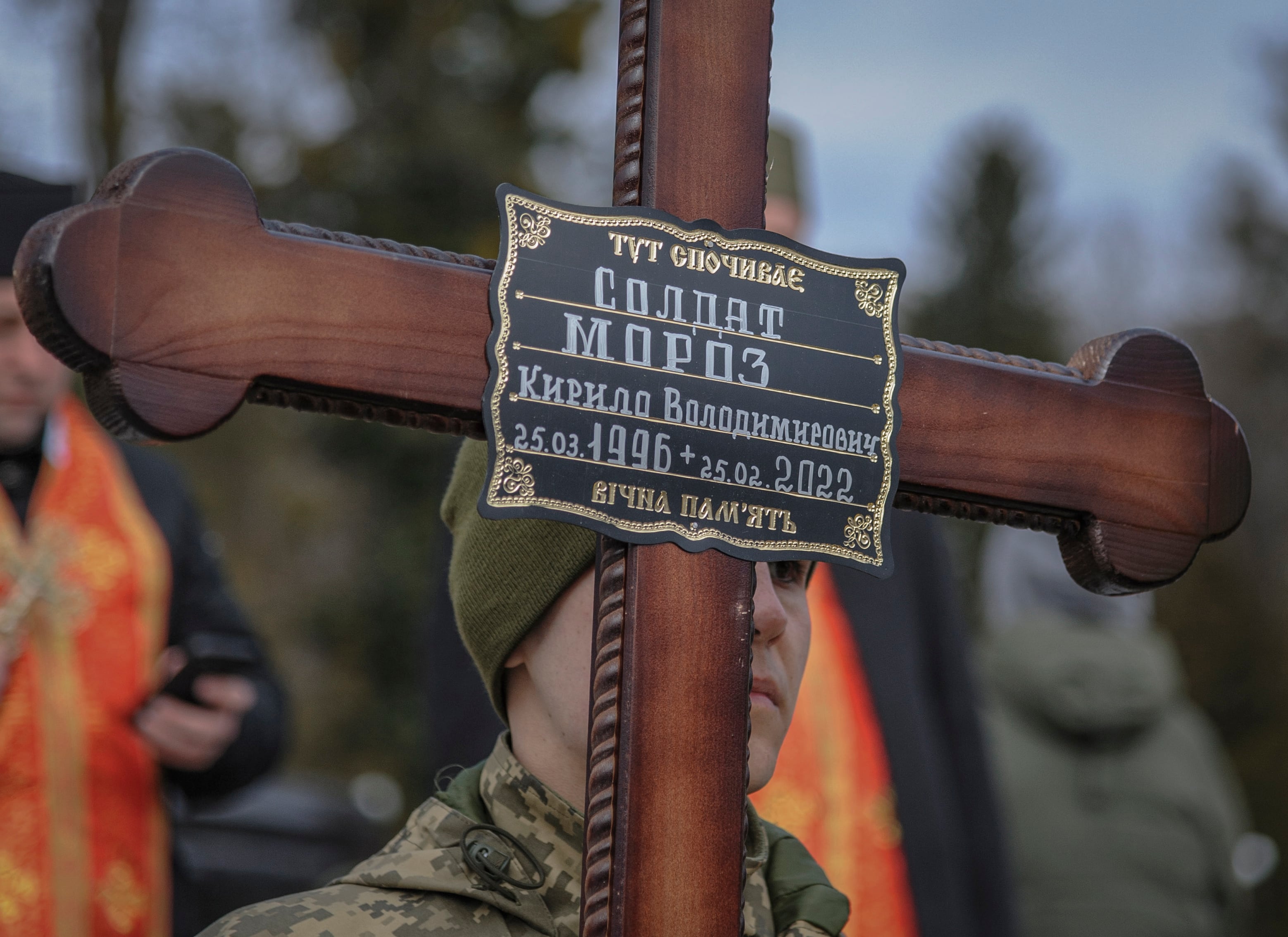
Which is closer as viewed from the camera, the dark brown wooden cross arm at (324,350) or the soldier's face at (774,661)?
the dark brown wooden cross arm at (324,350)

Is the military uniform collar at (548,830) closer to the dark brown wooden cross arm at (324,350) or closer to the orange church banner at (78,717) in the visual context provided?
the dark brown wooden cross arm at (324,350)

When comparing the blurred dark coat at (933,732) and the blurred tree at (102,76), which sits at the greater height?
the blurred tree at (102,76)

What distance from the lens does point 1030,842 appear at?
187 inches

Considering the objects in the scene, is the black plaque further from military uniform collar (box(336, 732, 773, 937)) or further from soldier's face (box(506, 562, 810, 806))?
military uniform collar (box(336, 732, 773, 937))

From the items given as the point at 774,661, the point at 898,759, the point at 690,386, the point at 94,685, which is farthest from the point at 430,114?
the point at 690,386

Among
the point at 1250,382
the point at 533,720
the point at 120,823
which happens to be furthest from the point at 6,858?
the point at 1250,382

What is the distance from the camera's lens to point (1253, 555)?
60.8ft

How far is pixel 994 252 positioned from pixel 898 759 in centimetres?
2102

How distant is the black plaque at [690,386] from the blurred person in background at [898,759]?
1656mm

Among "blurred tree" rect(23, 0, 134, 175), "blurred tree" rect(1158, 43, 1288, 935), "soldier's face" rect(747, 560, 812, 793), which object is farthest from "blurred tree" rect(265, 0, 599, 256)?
"soldier's face" rect(747, 560, 812, 793)

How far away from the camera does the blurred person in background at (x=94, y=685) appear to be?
2.52 m

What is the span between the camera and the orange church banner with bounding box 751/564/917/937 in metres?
2.94

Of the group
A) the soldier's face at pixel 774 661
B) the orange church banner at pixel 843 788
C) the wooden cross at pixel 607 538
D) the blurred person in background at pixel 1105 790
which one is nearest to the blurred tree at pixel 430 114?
the blurred person in background at pixel 1105 790

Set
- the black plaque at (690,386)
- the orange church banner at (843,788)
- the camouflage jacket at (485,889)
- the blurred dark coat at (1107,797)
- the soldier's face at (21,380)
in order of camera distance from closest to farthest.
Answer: the black plaque at (690,386), the camouflage jacket at (485,889), the soldier's face at (21,380), the orange church banner at (843,788), the blurred dark coat at (1107,797)
